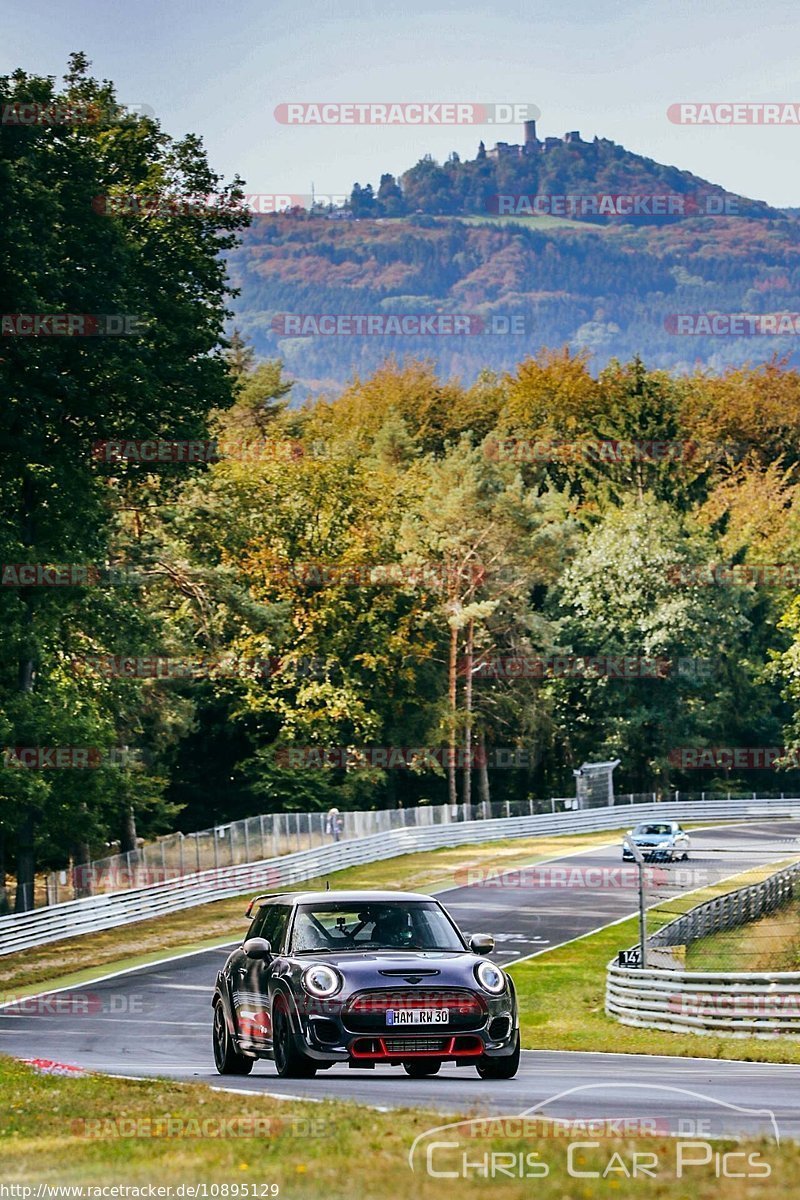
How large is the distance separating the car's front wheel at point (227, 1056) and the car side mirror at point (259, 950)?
4.79 feet

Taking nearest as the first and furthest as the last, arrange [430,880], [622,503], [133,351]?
[133,351] → [430,880] → [622,503]

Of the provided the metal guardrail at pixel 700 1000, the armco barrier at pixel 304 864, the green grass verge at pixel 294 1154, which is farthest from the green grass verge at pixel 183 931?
the green grass verge at pixel 294 1154

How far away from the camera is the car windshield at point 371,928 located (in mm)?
15391

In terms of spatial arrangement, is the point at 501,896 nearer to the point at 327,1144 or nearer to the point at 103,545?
the point at 103,545

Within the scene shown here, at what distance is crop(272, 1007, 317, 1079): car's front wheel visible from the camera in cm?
1474

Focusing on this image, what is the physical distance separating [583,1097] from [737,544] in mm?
89375

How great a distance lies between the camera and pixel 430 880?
57062 mm

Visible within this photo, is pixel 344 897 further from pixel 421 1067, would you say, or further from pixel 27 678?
pixel 27 678

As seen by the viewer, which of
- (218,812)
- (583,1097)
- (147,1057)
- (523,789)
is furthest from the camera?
(523,789)

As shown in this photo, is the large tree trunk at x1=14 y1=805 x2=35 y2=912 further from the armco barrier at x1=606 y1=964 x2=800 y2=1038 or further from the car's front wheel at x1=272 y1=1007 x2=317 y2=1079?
the car's front wheel at x1=272 y1=1007 x2=317 y2=1079

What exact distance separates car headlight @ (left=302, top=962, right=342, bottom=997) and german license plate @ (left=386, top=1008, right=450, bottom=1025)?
474 mm

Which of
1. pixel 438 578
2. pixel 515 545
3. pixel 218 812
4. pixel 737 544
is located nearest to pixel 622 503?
pixel 737 544

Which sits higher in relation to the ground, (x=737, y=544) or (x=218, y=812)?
(x=737, y=544)

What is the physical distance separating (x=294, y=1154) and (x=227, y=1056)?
681 cm
